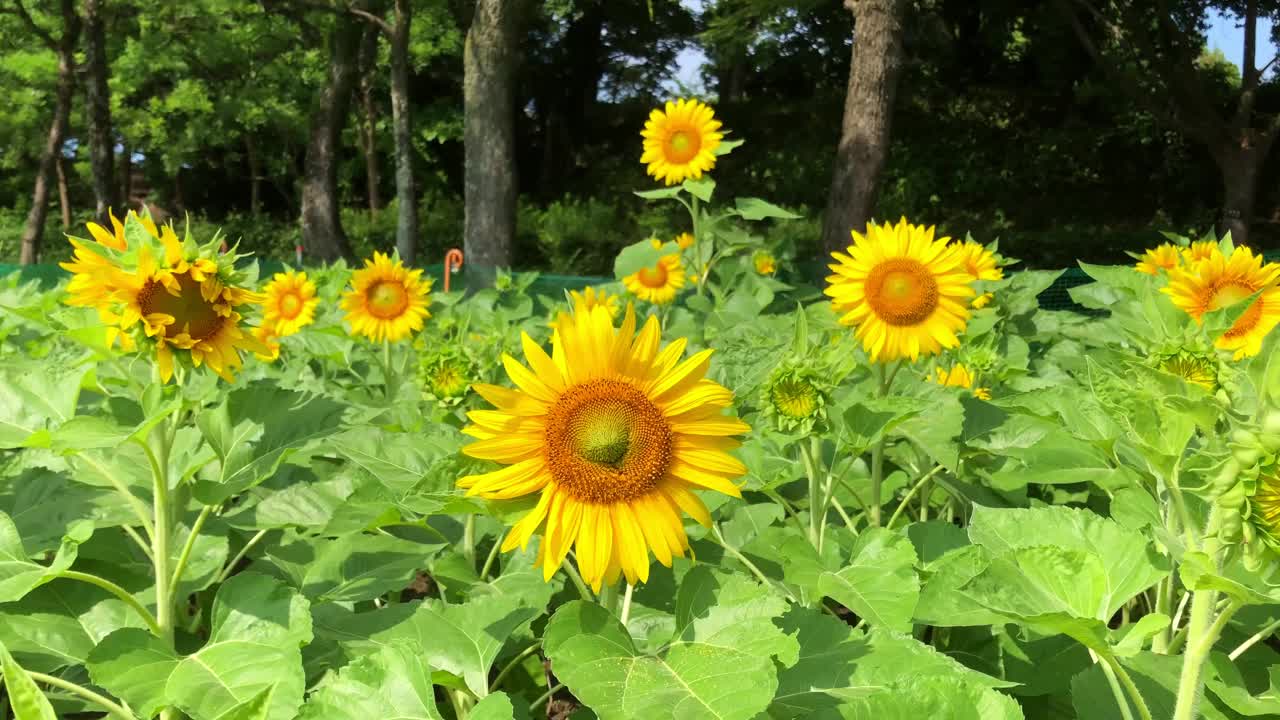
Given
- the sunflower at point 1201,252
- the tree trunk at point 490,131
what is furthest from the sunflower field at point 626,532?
the tree trunk at point 490,131

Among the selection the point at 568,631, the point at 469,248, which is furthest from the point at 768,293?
the point at 469,248

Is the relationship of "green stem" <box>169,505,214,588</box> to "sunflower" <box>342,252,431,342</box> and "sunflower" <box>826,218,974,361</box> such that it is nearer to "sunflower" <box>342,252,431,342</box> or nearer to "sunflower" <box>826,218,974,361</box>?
"sunflower" <box>826,218,974,361</box>

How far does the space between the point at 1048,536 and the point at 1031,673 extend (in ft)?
0.90

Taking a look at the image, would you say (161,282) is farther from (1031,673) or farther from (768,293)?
(768,293)

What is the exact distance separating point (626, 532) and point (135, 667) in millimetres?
727

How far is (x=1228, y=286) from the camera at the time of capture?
2809 millimetres

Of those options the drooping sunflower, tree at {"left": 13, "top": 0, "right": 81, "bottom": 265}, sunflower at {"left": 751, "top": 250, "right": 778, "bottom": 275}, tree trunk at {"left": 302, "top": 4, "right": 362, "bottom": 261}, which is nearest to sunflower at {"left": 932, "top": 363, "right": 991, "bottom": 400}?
the drooping sunflower

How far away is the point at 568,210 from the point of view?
19.8 metres

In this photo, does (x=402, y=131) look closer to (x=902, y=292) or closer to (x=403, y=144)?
(x=403, y=144)

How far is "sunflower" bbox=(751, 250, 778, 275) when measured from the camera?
5.72 meters

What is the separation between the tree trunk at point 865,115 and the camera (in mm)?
7949

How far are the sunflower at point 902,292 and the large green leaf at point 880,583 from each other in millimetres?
947

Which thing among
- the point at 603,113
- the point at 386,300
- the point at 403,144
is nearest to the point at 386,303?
the point at 386,300

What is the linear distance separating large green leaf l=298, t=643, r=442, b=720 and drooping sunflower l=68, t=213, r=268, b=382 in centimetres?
85
